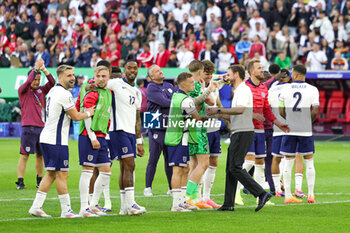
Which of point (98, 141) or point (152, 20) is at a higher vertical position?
point (152, 20)

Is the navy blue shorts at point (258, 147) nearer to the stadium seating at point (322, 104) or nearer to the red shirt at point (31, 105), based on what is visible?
the red shirt at point (31, 105)

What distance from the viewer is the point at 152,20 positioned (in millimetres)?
31156

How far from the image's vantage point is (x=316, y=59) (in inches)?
1063

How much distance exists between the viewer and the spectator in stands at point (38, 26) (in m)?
33.5

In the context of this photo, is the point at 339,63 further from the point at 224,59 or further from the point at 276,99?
the point at 276,99

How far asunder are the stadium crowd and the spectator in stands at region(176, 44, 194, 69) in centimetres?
4

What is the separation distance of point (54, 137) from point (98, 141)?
651 millimetres

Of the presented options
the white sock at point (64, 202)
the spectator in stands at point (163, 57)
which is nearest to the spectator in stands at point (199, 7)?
the spectator in stands at point (163, 57)

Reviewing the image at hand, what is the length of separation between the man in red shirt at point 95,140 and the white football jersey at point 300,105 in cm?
359

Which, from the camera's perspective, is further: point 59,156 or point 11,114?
point 11,114

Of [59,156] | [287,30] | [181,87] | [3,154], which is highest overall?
[287,30]

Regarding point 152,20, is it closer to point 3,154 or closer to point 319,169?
point 3,154

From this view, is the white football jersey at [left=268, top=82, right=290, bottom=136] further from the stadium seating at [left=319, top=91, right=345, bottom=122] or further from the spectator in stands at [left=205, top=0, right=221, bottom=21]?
the spectator in stands at [left=205, top=0, right=221, bottom=21]

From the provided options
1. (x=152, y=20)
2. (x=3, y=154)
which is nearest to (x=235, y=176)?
(x=3, y=154)
